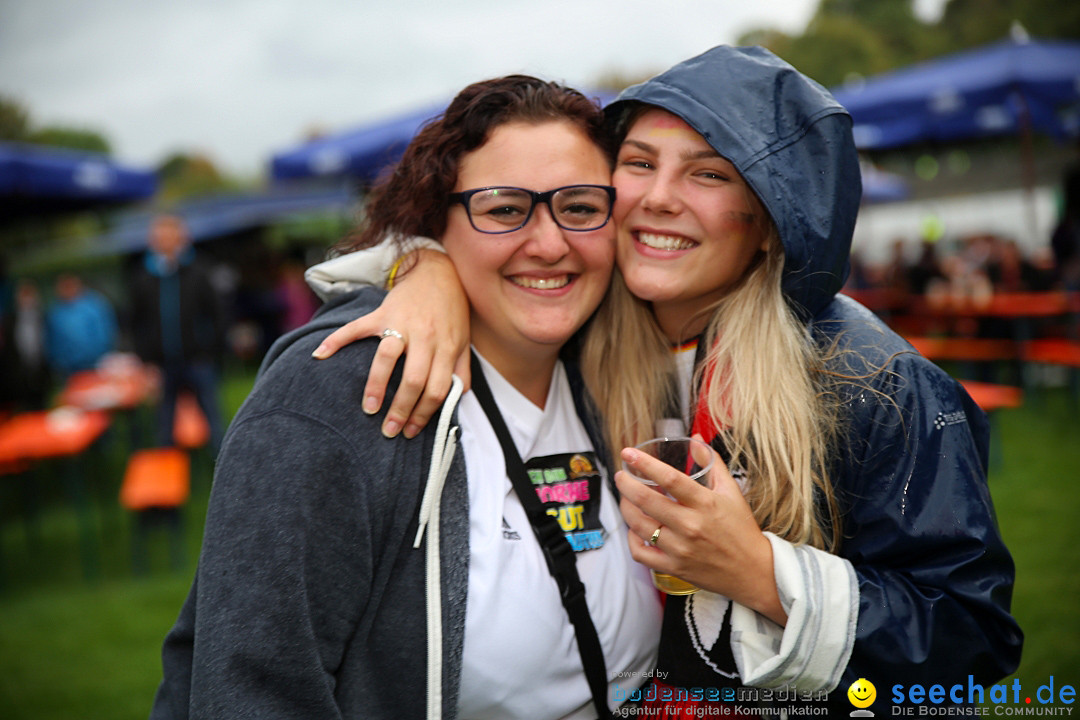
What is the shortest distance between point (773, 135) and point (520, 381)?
883mm

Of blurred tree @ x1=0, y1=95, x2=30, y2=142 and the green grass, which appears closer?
the green grass

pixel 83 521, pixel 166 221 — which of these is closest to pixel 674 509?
pixel 83 521

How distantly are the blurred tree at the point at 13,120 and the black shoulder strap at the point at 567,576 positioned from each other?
164 feet

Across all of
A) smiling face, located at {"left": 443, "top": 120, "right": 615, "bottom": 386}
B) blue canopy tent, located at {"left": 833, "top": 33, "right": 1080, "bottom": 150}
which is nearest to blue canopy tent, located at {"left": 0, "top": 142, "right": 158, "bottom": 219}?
smiling face, located at {"left": 443, "top": 120, "right": 615, "bottom": 386}

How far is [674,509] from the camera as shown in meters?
1.49

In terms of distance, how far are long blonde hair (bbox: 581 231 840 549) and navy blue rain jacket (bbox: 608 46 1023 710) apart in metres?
0.06

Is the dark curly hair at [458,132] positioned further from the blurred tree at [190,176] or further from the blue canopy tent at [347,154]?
the blurred tree at [190,176]

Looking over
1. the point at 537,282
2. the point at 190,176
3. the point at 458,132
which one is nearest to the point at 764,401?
the point at 537,282

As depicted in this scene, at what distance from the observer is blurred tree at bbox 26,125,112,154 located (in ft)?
188

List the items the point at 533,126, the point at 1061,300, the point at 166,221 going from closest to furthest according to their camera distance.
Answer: the point at 533,126
the point at 166,221
the point at 1061,300

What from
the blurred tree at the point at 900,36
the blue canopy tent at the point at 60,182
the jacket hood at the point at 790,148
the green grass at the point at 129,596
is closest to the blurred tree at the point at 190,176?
the blurred tree at the point at 900,36

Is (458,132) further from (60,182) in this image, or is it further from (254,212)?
(254,212)

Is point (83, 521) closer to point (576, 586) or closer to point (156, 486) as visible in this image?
Answer: point (156, 486)

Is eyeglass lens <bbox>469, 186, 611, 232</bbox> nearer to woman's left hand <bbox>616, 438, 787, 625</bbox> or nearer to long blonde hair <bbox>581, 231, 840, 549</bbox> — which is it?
long blonde hair <bbox>581, 231, 840, 549</bbox>
